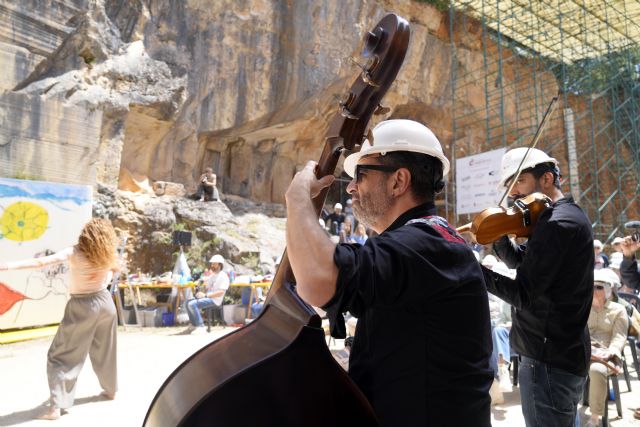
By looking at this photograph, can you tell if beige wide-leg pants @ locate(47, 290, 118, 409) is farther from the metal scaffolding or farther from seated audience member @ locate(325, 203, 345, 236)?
the metal scaffolding

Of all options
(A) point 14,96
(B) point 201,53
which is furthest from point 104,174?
(B) point 201,53

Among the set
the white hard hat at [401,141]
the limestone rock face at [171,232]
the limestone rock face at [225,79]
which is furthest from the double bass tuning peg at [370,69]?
the limestone rock face at [171,232]

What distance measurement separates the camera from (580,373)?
6.01ft

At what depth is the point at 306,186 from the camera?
1.03 m

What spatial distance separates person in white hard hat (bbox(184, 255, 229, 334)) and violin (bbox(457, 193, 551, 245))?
6306 millimetres

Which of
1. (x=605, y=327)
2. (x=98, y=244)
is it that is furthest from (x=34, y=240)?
(x=605, y=327)

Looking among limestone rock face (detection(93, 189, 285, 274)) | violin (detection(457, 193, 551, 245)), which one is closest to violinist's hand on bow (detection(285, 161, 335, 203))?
violin (detection(457, 193, 551, 245))

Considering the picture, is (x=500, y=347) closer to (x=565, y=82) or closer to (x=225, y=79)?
(x=225, y=79)

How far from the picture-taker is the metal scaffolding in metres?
18.1

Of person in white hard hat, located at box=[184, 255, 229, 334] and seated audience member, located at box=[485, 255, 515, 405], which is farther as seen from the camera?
person in white hard hat, located at box=[184, 255, 229, 334]

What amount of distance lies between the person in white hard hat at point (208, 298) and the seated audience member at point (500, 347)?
461cm

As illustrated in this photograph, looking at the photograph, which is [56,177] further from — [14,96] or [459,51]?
[459,51]

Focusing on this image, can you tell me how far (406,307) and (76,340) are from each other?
3653 millimetres

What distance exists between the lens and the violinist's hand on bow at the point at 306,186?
3.31ft
